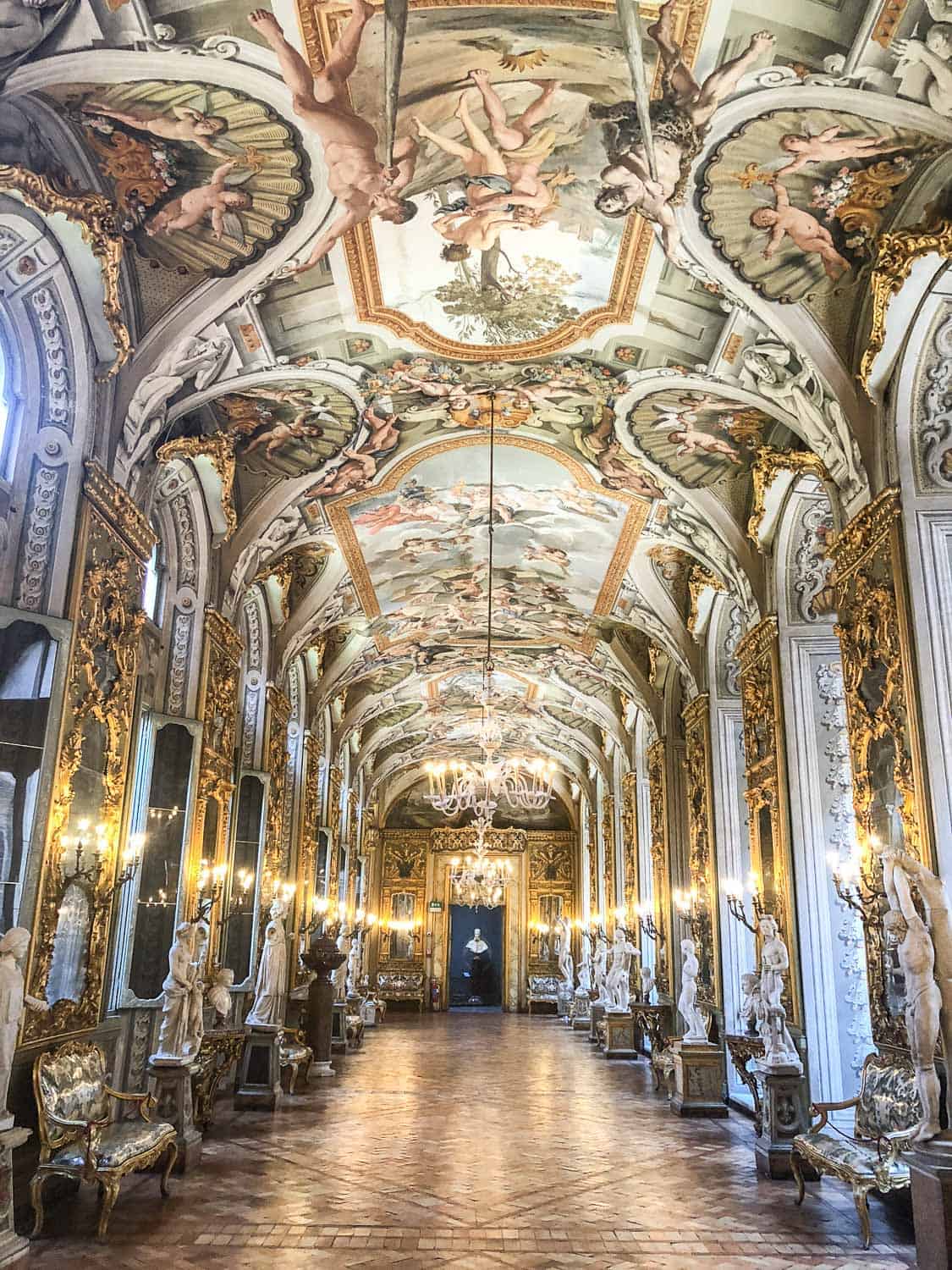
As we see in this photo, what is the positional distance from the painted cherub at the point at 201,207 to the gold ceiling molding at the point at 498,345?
3.52ft

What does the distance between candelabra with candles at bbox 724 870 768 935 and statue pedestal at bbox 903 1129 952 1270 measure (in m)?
4.91

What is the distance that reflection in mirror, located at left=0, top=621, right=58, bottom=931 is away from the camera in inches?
271

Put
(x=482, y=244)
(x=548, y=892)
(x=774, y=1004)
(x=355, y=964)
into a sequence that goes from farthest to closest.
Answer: (x=548, y=892)
(x=355, y=964)
(x=774, y=1004)
(x=482, y=244)

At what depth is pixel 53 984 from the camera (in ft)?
24.8

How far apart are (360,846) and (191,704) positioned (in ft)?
67.7

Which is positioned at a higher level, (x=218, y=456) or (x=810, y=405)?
(x=218, y=456)

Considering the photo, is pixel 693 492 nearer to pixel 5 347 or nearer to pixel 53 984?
pixel 5 347

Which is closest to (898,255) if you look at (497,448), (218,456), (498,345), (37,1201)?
(498,345)

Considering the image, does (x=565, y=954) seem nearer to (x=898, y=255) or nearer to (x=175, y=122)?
(x=898, y=255)

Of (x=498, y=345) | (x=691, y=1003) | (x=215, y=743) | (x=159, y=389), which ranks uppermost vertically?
(x=498, y=345)

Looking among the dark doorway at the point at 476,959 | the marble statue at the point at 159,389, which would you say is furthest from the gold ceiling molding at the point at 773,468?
the dark doorway at the point at 476,959

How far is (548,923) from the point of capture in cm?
3459

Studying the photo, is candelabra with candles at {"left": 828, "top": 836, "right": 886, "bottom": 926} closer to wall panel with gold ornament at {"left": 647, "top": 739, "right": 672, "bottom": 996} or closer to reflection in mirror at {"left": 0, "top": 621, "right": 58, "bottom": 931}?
reflection in mirror at {"left": 0, "top": 621, "right": 58, "bottom": 931}

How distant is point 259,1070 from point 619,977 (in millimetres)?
8790
